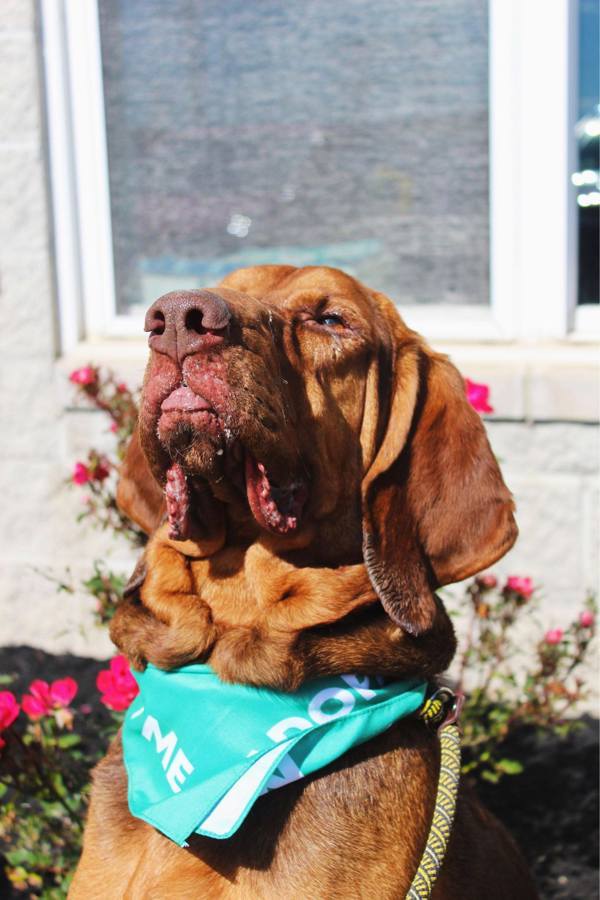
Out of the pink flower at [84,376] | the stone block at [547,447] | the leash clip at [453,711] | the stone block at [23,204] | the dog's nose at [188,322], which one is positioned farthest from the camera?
the stone block at [23,204]

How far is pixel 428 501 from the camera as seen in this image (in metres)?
2.84

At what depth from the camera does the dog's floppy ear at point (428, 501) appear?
2.71 meters

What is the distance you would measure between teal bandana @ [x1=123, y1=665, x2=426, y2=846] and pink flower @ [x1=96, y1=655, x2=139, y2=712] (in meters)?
A: 0.56

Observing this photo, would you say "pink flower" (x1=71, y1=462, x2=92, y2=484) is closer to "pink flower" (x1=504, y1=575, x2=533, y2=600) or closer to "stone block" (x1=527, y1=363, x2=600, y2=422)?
"pink flower" (x1=504, y1=575, x2=533, y2=600)

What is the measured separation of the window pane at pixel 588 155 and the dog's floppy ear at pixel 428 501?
2325 mm

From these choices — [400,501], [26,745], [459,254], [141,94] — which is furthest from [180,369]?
[141,94]

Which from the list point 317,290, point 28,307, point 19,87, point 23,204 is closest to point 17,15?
point 19,87

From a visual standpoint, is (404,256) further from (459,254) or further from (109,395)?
(109,395)

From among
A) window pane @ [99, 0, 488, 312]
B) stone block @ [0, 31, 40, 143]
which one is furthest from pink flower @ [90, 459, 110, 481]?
stone block @ [0, 31, 40, 143]

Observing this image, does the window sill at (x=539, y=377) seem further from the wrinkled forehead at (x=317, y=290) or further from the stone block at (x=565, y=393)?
the wrinkled forehead at (x=317, y=290)

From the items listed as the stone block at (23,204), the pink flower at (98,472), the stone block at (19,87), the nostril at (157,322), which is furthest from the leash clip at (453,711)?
the stone block at (19,87)

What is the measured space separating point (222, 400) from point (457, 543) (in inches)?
32.8

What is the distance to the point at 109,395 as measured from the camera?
4.75 m

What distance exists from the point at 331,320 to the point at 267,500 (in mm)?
628
